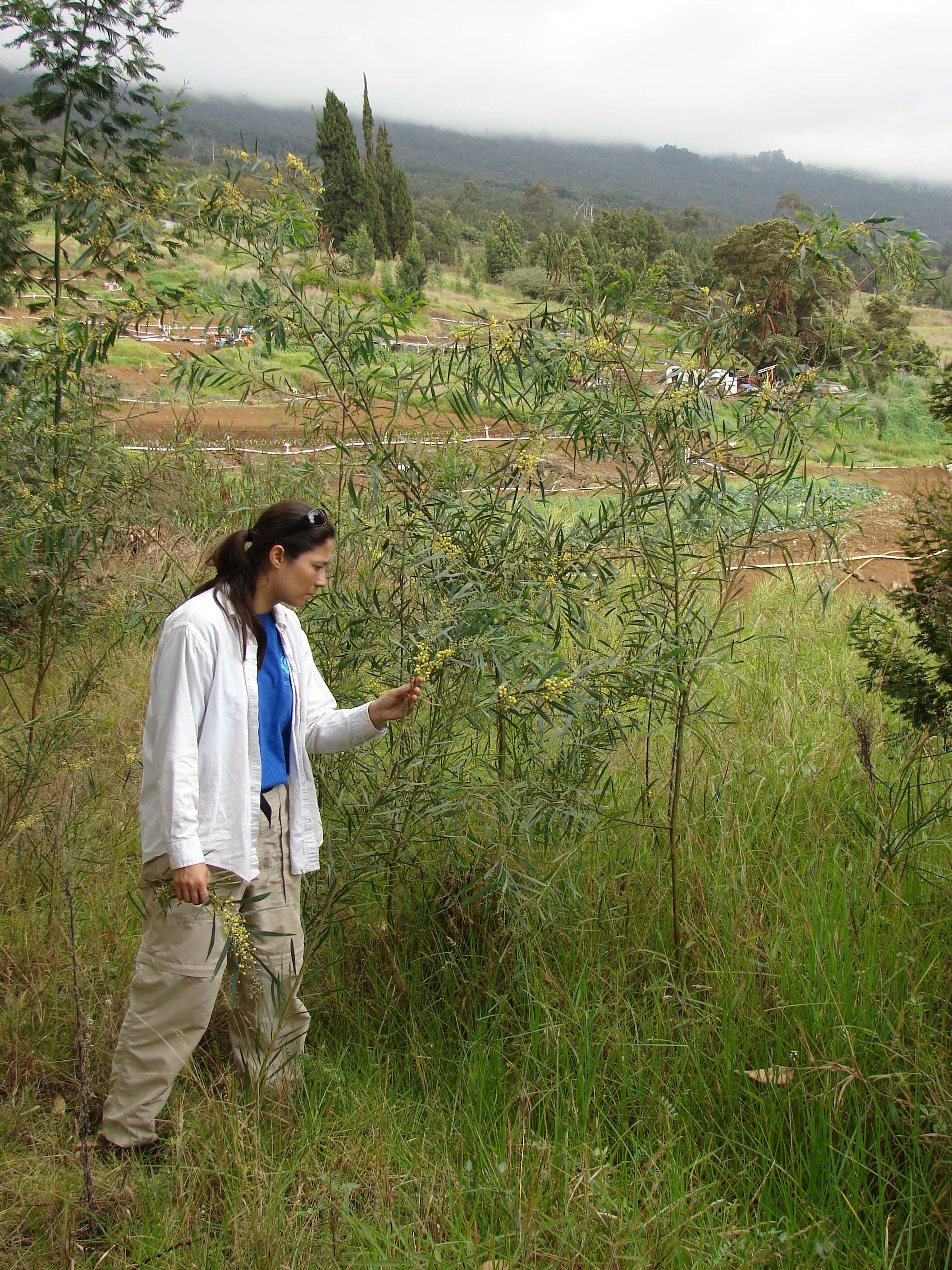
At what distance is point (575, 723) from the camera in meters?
2.43

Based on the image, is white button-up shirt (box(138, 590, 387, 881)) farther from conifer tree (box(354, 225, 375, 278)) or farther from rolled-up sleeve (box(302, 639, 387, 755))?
conifer tree (box(354, 225, 375, 278))

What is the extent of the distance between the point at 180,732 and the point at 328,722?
0.44m

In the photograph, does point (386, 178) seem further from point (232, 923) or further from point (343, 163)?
point (232, 923)

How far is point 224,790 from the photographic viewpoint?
215 centimetres

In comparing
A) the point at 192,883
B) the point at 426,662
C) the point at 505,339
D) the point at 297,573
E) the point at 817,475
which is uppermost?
the point at 505,339

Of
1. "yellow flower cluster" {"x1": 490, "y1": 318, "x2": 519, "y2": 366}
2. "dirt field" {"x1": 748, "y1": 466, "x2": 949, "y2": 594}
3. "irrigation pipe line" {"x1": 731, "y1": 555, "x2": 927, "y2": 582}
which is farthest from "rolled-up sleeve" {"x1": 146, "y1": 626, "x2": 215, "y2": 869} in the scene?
"dirt field" {"x1": 748, "y1": 466, "x2": 949, "y2": 594}

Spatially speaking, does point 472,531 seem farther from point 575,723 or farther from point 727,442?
point 727,442

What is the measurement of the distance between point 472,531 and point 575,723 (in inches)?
24.9

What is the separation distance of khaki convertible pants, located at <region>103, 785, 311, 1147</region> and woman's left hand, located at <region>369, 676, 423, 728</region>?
0.36 m

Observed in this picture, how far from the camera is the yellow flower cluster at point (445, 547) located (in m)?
2.26

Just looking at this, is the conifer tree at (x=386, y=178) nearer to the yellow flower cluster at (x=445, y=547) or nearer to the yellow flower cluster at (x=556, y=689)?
the yellow flower cluster at (x=445, y=547)

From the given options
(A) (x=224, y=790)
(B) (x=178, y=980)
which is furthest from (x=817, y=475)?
(B) (x=178, y=980)

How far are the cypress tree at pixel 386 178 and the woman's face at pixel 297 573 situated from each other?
35.3m

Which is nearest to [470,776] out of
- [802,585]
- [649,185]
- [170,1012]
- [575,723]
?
[575,723]
